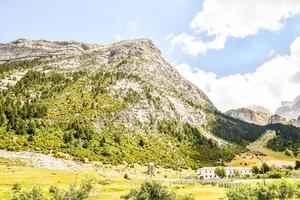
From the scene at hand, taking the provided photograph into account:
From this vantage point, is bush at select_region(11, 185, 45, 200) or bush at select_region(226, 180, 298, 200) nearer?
bush at select_region(11, 185, 45, 200)

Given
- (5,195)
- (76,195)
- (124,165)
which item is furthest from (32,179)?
(124,165)

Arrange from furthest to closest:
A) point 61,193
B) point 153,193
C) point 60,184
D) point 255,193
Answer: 1. point 60,184
2. point 255,193
3. point 61,193
4. point 153,193

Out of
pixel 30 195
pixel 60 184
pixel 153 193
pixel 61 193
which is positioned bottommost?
pixel 30 195

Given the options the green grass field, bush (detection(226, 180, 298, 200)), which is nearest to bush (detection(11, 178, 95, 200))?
the green grass field

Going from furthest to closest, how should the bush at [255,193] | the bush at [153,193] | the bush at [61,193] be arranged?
the bush at [255,193] → the bush at [153,193] → the bush at [61,193]

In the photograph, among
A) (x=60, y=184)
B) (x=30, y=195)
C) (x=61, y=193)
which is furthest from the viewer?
(x=60, y=184)

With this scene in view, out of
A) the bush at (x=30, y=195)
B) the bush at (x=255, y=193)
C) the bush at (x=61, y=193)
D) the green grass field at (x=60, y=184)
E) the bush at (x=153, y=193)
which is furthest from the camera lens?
the green grass field at (x=60, y=184)

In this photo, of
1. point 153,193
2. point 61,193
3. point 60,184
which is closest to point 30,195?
point 61,193

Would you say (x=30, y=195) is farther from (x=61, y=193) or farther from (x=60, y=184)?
(x=60, y=184)

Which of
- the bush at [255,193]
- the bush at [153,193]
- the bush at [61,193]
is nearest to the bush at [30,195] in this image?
the bush at [61,193]

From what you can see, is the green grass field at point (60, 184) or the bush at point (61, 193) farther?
the green grass field at point (60, 184)

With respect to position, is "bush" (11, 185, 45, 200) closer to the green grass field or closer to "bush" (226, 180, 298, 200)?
the green grass field

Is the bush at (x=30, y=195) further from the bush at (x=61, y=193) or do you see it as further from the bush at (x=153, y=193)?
the bush at (x=153, y=193)

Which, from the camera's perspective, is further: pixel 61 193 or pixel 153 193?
pixel 61 193
